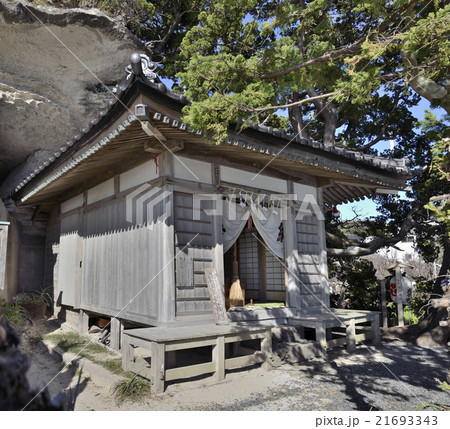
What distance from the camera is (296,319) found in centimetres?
744

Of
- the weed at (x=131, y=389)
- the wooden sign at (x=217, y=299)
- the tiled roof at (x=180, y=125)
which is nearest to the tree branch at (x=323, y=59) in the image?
the tiled roof at (x=180, y=125)

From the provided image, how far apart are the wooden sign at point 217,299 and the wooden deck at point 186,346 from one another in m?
0.16

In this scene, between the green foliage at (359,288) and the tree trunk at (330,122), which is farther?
the tree trunk at (330,122)

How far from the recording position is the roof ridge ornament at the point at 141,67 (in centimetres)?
430

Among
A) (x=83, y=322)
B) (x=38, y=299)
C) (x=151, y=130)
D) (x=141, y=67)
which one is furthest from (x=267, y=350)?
(x=38, y=299)

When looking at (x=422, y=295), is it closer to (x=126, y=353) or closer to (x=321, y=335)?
(x=321, y=335)

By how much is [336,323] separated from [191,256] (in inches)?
134

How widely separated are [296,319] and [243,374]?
219 centimetres

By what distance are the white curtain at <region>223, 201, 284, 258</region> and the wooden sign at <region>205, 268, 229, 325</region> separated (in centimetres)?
79

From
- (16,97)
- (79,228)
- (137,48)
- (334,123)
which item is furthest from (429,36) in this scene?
(16,97)

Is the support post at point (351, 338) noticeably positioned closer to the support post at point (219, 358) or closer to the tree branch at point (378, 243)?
the support post at point (219, 358)

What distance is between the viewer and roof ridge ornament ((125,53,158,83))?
430cm

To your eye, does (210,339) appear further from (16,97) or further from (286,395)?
(16,97)

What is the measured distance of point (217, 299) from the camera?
243 inches
